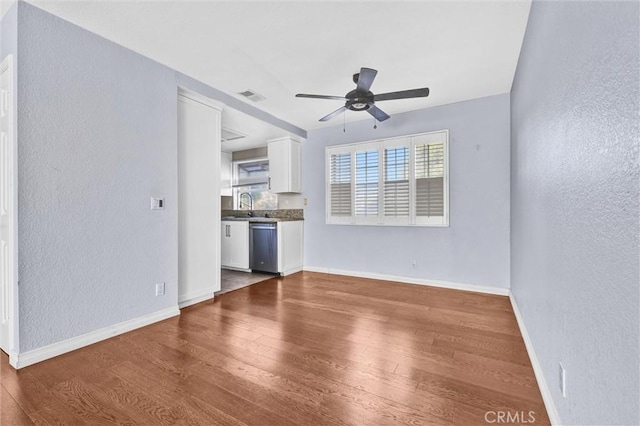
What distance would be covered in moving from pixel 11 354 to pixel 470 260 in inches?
182

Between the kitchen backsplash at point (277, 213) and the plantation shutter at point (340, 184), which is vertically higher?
the plantation shutter at point (340, 184)

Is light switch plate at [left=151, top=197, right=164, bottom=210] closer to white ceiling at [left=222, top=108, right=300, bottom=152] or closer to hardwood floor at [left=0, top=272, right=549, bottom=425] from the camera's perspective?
hardwood floor at [left=0, top=272, right=549, bottom=425]

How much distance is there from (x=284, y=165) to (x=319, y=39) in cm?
282

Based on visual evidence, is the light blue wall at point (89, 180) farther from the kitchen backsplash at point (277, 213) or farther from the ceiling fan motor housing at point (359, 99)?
the kitchen backsplash at point (277, 213)

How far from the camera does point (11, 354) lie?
2.06 meters

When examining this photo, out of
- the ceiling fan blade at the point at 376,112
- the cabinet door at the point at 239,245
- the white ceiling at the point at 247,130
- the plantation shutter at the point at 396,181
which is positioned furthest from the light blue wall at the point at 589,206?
the cabinet door at the point at 239,245

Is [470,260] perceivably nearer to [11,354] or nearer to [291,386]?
[291,386]

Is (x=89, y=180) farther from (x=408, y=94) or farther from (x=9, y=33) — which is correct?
(x=408, y=94)

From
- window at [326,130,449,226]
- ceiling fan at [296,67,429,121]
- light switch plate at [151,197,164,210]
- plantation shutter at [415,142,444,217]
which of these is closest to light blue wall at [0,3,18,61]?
light switch plate at [151,197,164,210]

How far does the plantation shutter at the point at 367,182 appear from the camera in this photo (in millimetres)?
4586

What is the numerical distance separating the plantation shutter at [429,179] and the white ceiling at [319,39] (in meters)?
0.91

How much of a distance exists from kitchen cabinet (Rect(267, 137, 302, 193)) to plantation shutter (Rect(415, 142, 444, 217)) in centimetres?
211

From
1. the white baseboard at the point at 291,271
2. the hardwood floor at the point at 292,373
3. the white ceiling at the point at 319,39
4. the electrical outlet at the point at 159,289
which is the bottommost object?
the hardwood floor at the point at 292,373

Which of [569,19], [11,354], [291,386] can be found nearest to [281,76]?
[569,19]
